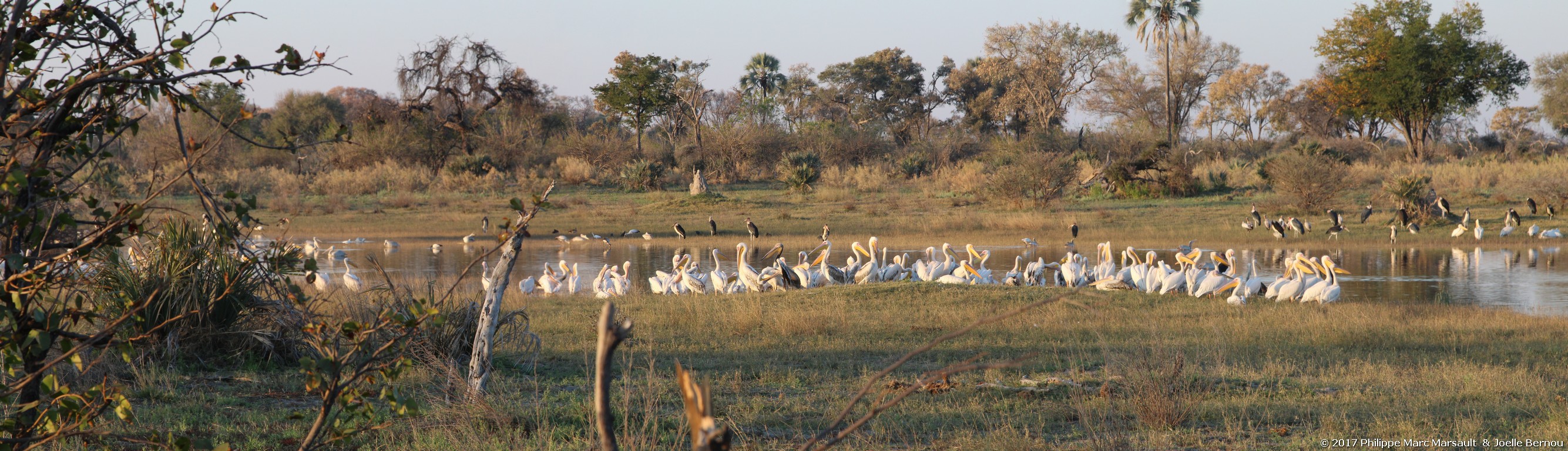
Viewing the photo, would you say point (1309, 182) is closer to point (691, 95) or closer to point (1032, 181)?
point (1032, 181)

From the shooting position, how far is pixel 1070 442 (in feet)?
15.0

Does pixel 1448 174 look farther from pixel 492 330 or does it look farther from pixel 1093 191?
pixel 492 330

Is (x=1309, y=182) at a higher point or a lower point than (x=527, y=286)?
higher

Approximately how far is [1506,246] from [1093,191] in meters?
9.70

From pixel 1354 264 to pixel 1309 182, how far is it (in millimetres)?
6508

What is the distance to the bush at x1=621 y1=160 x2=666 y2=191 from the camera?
30.8 meters

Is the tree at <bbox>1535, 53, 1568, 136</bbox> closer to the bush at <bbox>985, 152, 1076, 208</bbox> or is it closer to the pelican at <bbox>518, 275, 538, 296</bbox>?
the bush at <bbox>985, 152, 1076, 208</bbox>

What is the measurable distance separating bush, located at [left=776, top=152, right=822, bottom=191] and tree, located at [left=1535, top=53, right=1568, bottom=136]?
3598 cm

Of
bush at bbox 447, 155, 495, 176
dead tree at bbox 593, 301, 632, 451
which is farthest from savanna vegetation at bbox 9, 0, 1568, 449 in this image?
bush at bbox 447, 155, 495, 176

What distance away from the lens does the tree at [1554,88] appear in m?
47.8

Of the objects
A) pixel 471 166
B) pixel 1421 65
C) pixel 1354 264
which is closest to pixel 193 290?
pixel 1354 264

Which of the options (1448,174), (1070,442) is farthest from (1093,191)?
(1070,442)

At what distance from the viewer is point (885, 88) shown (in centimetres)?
5212

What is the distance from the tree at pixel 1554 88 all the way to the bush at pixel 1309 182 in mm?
31698
